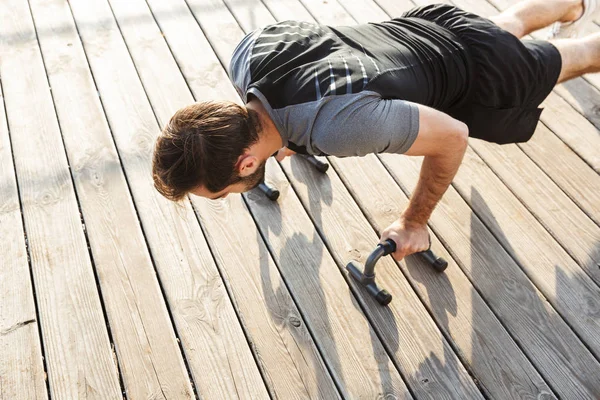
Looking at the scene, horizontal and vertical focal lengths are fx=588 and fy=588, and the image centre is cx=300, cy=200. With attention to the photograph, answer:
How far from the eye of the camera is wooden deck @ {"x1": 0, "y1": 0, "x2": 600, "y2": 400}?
166cm

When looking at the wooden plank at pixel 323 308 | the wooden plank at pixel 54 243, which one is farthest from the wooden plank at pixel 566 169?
the wooden plank at pixel 54 243

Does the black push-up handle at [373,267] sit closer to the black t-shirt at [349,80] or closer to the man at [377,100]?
the man at [377,100]

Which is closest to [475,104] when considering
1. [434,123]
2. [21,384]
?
[434,123]

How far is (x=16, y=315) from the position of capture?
1.78 meters

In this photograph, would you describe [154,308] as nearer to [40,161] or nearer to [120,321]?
[120,321]

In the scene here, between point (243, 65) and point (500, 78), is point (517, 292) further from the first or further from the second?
point (243, 65)

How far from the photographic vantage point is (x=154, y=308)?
70.8 inches

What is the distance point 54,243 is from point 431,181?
1.25 m

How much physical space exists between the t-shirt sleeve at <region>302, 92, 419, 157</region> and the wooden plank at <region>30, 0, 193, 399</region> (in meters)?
0.75

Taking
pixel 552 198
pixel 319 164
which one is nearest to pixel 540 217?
pixel 552 198

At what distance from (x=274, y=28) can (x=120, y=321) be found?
989 millimetres

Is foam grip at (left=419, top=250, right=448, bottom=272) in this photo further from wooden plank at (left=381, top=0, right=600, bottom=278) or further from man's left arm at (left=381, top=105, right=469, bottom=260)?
wooden plank at (left=381, top=0, right=600, bottom=278)

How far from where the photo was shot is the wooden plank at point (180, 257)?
167 cm

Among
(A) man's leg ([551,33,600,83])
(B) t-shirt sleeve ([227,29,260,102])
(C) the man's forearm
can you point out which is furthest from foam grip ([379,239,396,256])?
(A) man's leg ([551,33,600,83])
